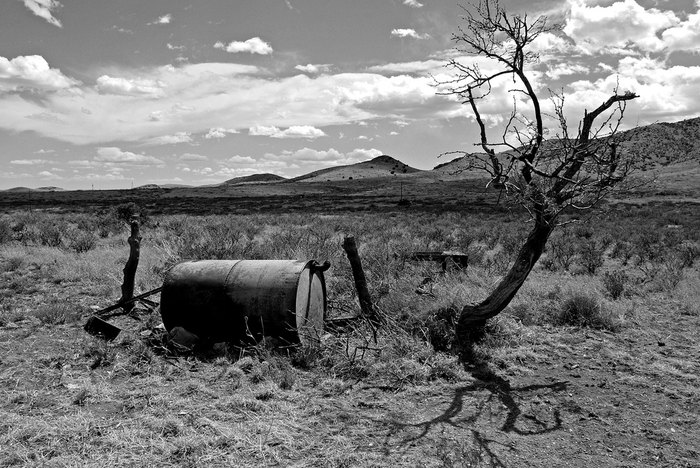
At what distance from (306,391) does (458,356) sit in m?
2.06

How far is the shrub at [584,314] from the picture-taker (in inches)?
292

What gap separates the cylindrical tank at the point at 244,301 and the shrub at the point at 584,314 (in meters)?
3.82

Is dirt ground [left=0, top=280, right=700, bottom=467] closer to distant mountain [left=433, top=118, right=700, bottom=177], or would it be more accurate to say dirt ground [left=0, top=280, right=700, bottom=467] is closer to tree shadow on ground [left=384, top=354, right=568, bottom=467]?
tree shadow on ground [left=384, top=354, right=568, bottom=467]

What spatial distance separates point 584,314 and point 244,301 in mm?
5100

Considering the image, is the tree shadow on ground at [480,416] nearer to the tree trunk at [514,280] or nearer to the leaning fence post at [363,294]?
the tree trunk at [514,280]

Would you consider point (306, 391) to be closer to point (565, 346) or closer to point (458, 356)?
point (458, 356)

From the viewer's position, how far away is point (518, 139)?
6316mm

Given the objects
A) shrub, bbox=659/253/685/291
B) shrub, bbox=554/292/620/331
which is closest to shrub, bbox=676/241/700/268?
shrub, bbox=659/253/685/291

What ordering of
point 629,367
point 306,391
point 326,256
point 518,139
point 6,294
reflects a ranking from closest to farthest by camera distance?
point 306,391
point 629,367
point 518,139
point 6,294
point 326,256

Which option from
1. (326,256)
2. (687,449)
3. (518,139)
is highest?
(518,139)

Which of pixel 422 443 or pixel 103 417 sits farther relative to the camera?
pixel 103 417

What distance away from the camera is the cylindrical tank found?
647cm

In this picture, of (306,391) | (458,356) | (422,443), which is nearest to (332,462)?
(422,443)

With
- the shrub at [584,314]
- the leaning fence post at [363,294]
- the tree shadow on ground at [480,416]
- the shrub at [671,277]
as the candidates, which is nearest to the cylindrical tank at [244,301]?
the leaning fence post at [363,294]
